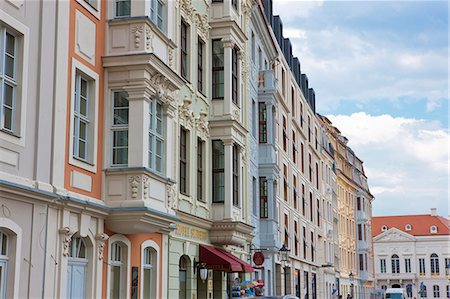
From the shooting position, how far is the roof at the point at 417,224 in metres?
117

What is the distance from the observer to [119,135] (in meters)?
17.2

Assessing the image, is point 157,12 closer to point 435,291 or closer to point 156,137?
point 156,137

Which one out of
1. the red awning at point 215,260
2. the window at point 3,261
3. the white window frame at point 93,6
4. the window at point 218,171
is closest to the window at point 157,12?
the white window frame at point 93,6

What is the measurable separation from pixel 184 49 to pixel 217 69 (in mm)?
2979

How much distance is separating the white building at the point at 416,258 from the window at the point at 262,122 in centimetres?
8385

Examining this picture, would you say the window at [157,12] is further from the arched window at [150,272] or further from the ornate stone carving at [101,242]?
the arched window at [150,272]

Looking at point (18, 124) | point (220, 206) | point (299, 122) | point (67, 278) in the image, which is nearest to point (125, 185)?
point (67, 278)

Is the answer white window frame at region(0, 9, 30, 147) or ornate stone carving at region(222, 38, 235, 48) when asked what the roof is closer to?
ornate stone carving at region(222, 38, 235, 48)

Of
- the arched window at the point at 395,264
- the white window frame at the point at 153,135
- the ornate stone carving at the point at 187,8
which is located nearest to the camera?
the white window frame at the point at 153,135

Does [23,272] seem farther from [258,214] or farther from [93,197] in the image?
[258,214]

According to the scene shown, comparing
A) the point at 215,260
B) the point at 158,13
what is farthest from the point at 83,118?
the point at 215,260

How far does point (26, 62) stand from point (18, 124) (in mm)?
1195

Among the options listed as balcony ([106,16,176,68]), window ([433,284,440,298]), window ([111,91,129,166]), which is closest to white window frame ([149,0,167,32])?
balcony ([106,16,176,68])

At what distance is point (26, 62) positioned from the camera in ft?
45.3
